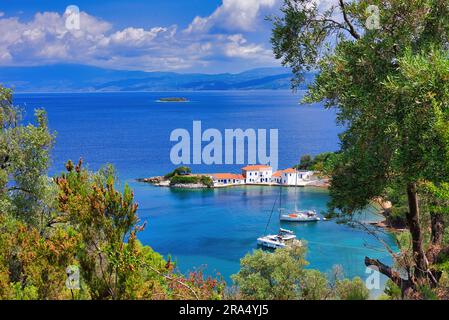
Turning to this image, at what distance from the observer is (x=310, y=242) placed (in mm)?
36594

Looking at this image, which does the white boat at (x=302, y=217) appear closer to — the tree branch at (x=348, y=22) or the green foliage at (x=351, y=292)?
the green foliage at (x=351, y=292)

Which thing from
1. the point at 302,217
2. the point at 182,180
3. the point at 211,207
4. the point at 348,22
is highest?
the point at 348,22

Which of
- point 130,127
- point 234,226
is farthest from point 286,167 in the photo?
point 130,127

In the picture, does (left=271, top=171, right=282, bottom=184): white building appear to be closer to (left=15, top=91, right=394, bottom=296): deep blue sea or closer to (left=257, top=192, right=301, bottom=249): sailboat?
(left=15, top=91, right=394, bottom=296): deep blue sea

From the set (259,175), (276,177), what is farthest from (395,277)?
(259,175)

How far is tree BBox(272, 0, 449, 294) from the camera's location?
16.5 ft

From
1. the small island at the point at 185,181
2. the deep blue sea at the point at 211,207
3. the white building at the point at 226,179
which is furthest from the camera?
the white building at the point at 226,179

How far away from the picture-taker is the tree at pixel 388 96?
16.5ft

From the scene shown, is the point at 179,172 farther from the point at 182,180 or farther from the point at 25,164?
the point at 25,164

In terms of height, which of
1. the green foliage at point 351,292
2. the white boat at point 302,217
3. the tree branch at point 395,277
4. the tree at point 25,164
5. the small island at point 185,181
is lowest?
the white boat at point 302,217

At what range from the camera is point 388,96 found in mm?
5359

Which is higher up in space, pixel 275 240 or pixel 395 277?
pixel 395 277

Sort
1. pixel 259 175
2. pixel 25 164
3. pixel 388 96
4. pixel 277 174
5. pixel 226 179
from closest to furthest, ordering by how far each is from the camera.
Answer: pixel 388 96
pixel 25 164
pixel 226 179
pixel 277 174
pixel 259 175

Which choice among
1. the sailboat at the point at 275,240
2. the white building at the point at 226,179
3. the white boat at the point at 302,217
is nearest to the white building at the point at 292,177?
the white building at the point at 226,179
